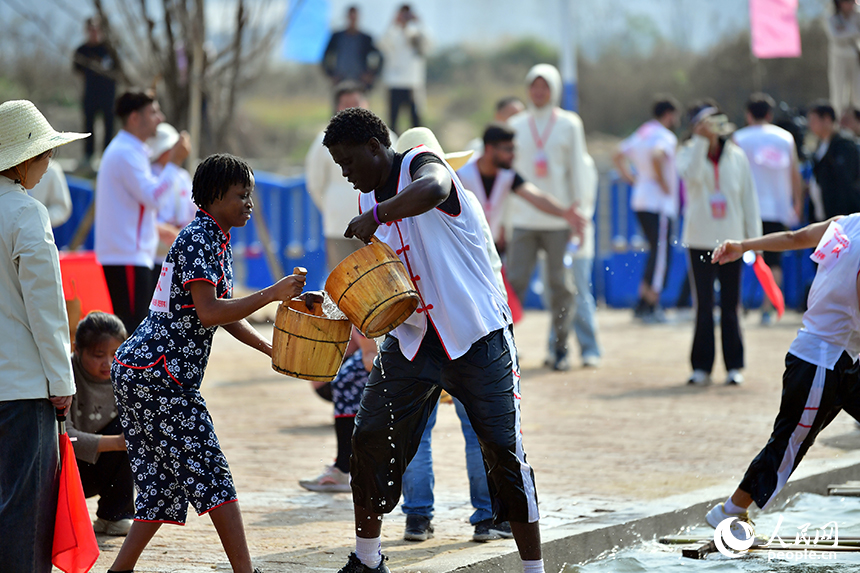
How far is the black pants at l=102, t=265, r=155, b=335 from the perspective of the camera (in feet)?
24.1

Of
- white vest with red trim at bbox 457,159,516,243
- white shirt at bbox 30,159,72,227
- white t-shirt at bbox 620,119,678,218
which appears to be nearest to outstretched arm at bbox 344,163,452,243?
white vest with red trim at bbox 457,159,516,243

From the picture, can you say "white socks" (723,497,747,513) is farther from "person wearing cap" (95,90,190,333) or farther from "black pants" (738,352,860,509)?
"person wearing cap" (95,90,190,333)

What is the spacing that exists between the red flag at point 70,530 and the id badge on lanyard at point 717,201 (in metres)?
6.67

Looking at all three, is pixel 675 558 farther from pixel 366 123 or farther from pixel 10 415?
pixel 10 415

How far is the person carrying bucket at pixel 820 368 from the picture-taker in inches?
190

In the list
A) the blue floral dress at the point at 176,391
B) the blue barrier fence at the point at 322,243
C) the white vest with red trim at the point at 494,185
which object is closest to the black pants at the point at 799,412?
the blue floral dress at the point at 176,391

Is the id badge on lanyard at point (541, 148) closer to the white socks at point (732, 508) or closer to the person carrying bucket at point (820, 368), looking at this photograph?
the person carrying bucket at point (820, 368)

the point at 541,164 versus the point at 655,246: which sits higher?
the point at 541,164

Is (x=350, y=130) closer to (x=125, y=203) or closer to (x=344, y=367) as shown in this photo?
(x=344, y=367)

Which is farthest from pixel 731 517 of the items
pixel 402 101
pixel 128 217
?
pixel 402 101

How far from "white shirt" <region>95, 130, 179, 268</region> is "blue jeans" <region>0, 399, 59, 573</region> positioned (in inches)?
134

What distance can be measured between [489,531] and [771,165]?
8.30 metres

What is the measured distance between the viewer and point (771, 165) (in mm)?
12156

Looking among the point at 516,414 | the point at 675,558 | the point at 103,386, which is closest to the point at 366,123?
the point at 516,414
